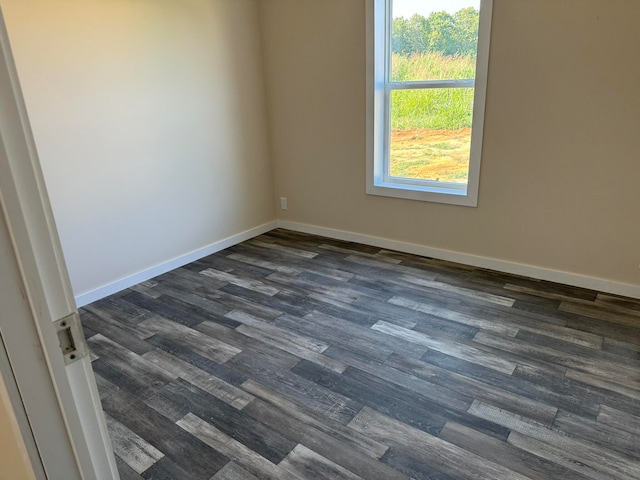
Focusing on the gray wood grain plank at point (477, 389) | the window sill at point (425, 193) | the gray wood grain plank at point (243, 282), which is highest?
the window sill at point (425, 193)

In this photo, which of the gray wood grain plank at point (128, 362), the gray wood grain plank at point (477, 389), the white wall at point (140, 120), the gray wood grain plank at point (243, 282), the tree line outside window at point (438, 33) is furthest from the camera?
the gray wood grain plank at point (243, 282)

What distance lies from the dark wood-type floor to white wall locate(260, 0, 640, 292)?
0.35 meters

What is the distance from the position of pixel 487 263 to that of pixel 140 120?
2849 millimetres

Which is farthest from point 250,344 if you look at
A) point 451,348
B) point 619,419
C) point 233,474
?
point 619,419

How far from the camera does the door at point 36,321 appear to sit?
0.55 m

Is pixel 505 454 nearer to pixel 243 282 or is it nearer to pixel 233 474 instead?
pixel 233 474

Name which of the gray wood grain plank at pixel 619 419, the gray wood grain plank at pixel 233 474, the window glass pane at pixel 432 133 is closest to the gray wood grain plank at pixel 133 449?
the gray wood grain plank at pixel 233 474

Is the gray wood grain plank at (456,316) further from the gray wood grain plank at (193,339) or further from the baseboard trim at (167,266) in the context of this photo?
the baseboard trim at (167,266)

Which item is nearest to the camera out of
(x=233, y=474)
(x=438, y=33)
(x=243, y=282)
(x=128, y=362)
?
(x=233, y=474)

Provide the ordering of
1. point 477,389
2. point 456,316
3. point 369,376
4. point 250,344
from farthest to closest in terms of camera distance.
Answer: point 456,316, point 250,344, point 369,376, point 477,389

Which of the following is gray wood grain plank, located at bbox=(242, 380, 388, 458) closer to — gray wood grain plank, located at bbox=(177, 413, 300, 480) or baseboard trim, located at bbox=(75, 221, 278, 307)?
gray wood grain plank, located at bbox=(177, 413, 300, 480)

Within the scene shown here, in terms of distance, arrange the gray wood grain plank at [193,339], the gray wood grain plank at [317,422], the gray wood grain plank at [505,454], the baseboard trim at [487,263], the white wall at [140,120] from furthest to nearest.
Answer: the baseboard trim at [487,263]
the white wall at [140,120]
the gray wood grain plank at [193,339]
the gray wood grain plank at [317,422]
the gray wood grain plank at [505,454]

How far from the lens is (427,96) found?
338 centimetres

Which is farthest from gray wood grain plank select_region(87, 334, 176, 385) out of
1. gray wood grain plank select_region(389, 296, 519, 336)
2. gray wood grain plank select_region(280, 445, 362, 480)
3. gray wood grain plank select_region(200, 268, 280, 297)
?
gray wood grain plank select_region(389, 296, 519, 336)
